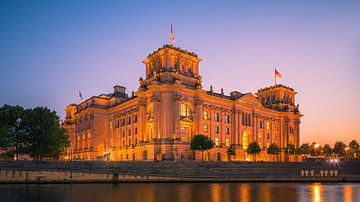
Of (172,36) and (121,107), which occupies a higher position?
→ (172,36)

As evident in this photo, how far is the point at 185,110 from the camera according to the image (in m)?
85.7

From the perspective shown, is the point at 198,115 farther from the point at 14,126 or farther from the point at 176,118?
the point at 14,126

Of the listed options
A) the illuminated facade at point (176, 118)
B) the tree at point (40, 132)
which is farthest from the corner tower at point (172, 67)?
the tree at point (40, 132)

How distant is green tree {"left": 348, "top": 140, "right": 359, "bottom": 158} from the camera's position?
4788 inches

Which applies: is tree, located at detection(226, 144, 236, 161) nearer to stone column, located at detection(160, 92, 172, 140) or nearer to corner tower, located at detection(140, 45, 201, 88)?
stone column, located at detection(160, 92, 172, 140)

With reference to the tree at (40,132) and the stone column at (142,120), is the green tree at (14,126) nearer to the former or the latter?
the tree at (40,132)

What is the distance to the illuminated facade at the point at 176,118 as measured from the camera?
82.2 meters

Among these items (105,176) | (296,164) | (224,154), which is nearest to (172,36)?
(224,154)

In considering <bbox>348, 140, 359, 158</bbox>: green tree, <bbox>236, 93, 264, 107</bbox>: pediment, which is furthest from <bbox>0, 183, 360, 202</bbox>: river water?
<bbox>348, 140, 359, 158</bbox>: green tree

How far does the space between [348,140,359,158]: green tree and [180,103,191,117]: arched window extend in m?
70.4

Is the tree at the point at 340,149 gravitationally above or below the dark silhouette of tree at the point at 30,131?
below

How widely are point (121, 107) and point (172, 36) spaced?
29.6 metres

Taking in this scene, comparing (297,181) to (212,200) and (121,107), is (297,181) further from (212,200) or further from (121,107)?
(121,107)

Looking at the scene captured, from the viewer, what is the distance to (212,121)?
91188mm
